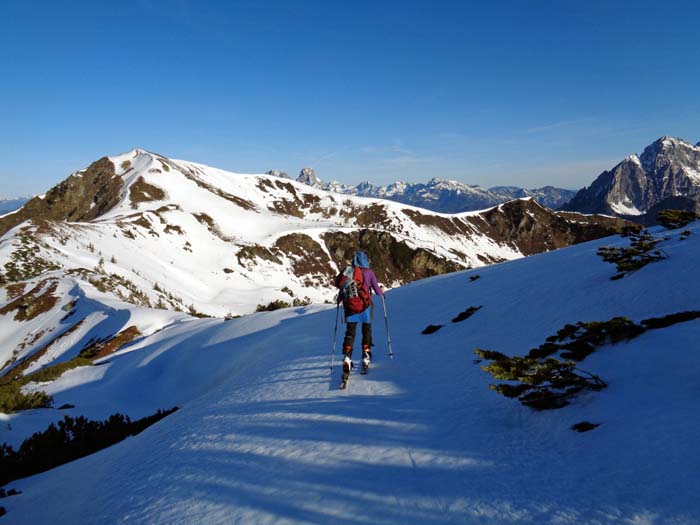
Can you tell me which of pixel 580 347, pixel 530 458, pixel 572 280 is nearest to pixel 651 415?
pixel 530 458

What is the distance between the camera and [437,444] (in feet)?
15.3

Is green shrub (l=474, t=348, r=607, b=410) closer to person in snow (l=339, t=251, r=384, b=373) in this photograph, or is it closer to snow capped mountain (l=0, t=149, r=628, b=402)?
person in snow (l=339, t=251, r=384, b=373)

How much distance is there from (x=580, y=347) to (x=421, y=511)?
13.4ft

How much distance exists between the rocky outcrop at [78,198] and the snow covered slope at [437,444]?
115 meters

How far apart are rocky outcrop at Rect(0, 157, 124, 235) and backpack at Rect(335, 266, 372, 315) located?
376 ft

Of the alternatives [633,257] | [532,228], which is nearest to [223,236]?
[633,257]

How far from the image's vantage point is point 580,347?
6.08 metres

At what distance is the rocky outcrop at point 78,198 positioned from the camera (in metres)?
107

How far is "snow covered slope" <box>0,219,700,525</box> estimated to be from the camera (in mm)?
3395

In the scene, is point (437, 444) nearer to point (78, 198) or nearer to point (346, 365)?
point (346, 365)

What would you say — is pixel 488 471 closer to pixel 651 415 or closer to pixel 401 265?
pixel 651 415

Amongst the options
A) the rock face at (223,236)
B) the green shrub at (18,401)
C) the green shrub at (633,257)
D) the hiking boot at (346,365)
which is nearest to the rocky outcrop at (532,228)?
the rock face at (223,236)

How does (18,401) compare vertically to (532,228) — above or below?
below

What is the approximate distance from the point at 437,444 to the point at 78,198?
5539 inches
